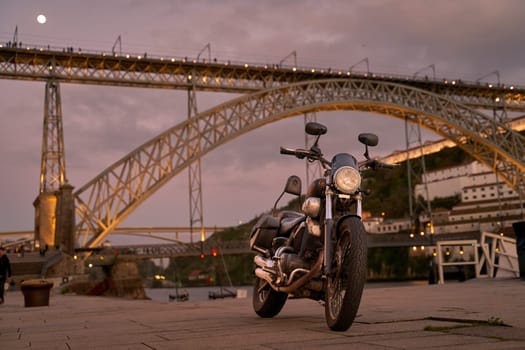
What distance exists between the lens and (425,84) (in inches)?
2008

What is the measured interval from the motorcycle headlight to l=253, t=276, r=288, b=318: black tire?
1821 millimetres

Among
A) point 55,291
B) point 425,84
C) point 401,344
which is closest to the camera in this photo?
point 401,344

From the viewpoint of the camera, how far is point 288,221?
661 centimetres

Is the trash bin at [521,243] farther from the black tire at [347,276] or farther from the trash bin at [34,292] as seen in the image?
the trash bin at [34,292]

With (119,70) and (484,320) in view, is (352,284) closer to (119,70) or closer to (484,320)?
(484,320)

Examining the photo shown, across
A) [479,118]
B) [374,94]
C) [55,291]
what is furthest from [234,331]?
[479,118]

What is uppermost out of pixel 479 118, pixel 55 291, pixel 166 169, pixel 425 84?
pixel 425 84

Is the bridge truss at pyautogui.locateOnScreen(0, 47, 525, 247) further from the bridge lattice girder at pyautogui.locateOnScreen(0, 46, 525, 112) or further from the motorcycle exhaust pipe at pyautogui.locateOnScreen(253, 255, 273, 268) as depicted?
the motorcycle exhaust pipe at pyautogui.locateOnScreen(253, 255, 273, 268)

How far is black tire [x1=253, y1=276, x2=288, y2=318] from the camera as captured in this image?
6.66m

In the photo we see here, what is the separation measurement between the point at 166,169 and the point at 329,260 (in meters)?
35.4

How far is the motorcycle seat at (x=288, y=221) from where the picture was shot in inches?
247

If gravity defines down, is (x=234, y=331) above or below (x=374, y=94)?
below

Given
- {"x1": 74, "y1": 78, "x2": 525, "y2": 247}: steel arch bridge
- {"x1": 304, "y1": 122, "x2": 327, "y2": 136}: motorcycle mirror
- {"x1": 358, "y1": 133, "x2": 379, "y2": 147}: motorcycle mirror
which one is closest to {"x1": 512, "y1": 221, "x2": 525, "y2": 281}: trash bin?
{"x1": 358, "y1": 133, "x2": 379, "y2": 147}: motorcycle mirror

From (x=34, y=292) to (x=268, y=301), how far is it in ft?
25.9
